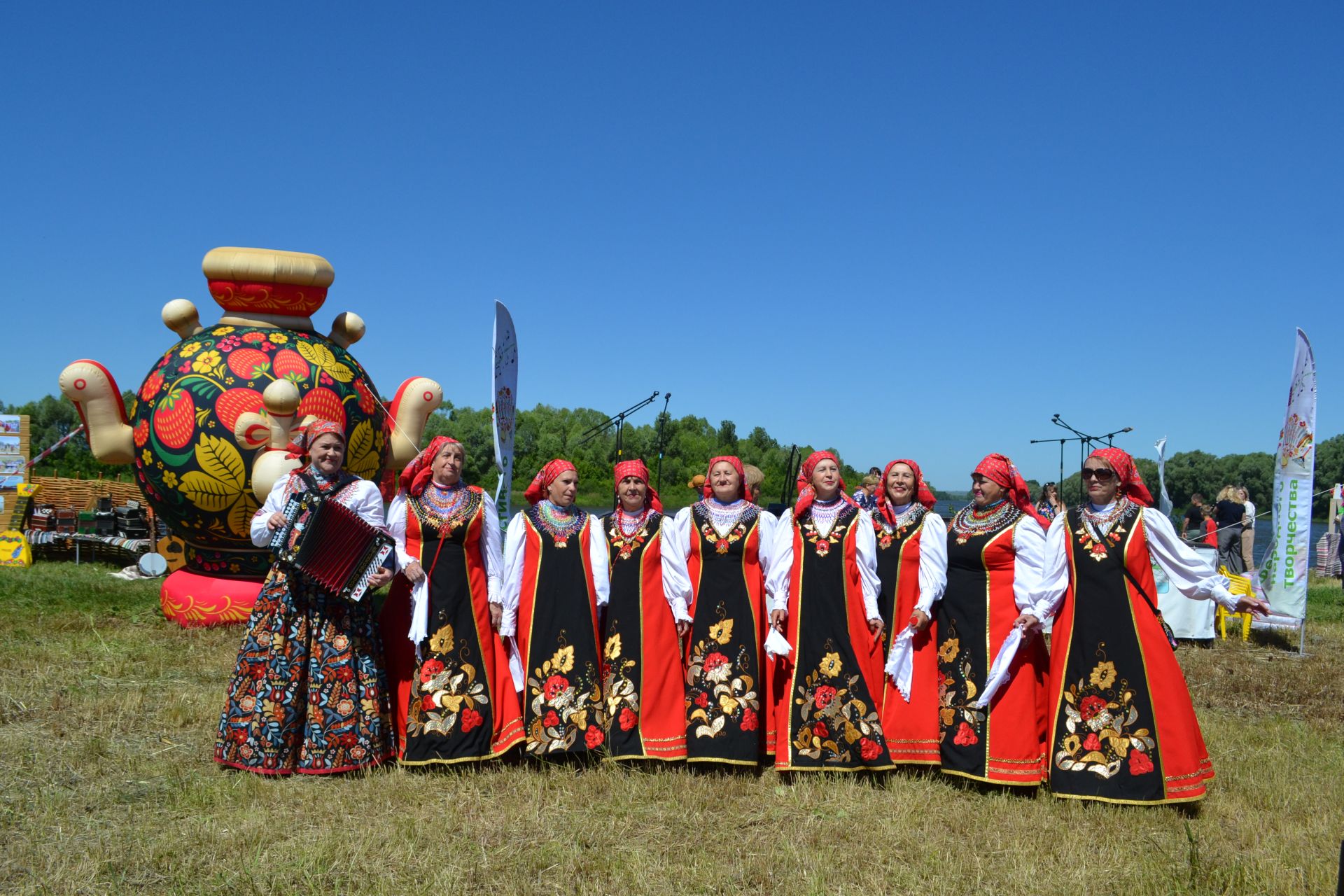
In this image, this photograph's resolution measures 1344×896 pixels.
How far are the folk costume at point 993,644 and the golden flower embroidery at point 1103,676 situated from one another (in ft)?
0.89

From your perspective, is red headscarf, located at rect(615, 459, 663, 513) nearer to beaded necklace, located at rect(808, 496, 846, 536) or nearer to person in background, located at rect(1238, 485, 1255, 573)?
beaded necklace, located at rect(808, 496, 846, 536)

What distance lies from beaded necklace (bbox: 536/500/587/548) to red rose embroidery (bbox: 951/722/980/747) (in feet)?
6.72

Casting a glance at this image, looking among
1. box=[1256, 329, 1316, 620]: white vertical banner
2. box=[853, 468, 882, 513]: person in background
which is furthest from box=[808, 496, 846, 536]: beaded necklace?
box=[1256, 329, 1316, 620]: white vertical banner

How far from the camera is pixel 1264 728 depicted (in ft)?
19.4

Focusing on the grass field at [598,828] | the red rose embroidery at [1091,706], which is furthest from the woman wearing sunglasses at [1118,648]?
the grass field at [598,828]

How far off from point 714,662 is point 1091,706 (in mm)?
1687

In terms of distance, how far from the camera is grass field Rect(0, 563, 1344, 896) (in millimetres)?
3621

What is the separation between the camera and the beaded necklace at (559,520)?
5.11 meters

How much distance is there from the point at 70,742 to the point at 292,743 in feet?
4.65

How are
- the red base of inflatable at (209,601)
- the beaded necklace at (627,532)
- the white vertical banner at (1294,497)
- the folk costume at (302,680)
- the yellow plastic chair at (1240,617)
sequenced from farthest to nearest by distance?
the yellow plastic chair at (1240,617), the white vertical banner at (1294,497), the red base of inflatable at (209,601), the beaded necklace at (627,532), the folk costume at (302,680)

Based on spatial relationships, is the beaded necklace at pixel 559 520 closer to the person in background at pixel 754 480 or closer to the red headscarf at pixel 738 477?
the red headscarf at pixel 738 477

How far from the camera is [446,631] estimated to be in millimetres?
4891

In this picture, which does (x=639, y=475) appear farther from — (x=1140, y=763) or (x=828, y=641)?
(x=1140, y=763)

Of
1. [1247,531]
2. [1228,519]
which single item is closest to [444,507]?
[1228,519]
